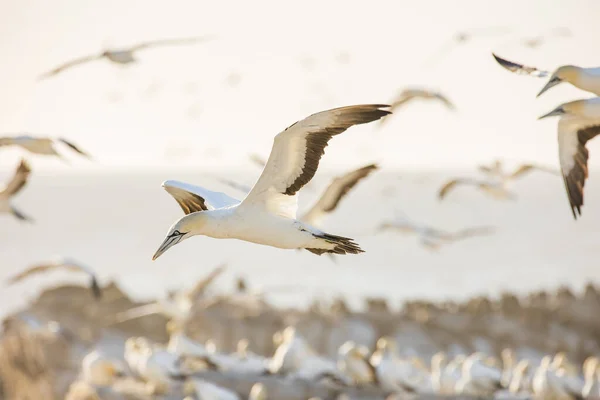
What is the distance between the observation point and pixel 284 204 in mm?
7488

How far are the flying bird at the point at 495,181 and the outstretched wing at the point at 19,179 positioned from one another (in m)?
5.06

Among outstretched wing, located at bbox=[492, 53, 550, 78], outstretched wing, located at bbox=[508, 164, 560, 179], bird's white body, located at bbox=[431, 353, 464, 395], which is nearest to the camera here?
outstretched wing, located at bbox=[492, 53, 550, 78]

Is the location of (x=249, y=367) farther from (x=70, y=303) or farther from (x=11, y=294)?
(x=11, y=294)

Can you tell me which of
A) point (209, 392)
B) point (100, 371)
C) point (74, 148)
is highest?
point (74, 148)

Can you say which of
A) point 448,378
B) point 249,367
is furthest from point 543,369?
point 249,367

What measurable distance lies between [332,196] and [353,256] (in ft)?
129

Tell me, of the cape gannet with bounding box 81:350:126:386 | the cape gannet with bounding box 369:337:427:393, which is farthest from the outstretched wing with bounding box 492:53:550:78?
the cape gannet with bounding box 81:350:126:386

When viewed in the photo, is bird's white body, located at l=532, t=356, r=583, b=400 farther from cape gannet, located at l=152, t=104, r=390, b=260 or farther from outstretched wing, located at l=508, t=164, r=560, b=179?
cape gannet, located at l=152, t=104, r=390, b=260

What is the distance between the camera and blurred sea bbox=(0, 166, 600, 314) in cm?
4134

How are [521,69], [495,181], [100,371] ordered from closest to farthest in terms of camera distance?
[521,69] → [100,371] → [495,181]

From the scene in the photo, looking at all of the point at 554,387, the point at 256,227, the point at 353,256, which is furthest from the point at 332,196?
the point at 353,256

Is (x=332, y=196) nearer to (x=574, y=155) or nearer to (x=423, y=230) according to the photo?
(x=574, y=155)

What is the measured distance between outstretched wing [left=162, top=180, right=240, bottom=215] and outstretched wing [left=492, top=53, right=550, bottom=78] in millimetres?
2091

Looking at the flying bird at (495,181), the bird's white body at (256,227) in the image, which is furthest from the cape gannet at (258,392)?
the bird's white body at (256,227)
